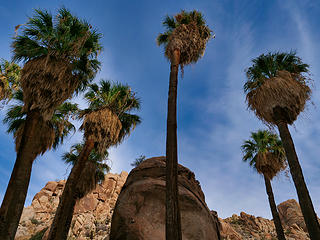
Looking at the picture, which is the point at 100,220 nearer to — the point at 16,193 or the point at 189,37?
the point at 16,193

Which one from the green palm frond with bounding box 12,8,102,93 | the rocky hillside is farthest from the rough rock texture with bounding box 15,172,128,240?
the green palm frond with bounding box 12,8,102,93

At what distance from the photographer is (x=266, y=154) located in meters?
18.8

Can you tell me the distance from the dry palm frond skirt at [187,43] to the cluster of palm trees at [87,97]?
0.14 ft

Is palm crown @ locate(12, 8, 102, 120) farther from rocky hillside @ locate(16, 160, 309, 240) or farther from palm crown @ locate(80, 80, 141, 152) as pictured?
rocky hillside @ locate(16, 160, 309, 240)

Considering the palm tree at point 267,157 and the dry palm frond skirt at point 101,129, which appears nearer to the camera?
the dry palm frond skirt at point 101,129

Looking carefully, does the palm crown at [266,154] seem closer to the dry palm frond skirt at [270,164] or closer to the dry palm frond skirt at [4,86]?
the dry palm frond skirt at [270,164]

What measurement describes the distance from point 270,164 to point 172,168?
49.2ft

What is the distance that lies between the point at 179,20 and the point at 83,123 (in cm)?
766

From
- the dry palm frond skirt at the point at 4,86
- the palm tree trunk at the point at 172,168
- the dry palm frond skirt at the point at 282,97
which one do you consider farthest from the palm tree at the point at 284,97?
the dry palm frond skirt at the point at 4,86

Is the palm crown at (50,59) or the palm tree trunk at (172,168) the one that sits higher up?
the palm crown at (50,59)

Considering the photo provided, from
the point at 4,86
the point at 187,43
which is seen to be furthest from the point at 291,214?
the point at 4,86

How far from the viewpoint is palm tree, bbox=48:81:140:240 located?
9.62 m

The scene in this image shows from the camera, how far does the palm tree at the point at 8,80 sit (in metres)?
14.0

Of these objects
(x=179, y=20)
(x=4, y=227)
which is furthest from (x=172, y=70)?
(x=4, y=227)
